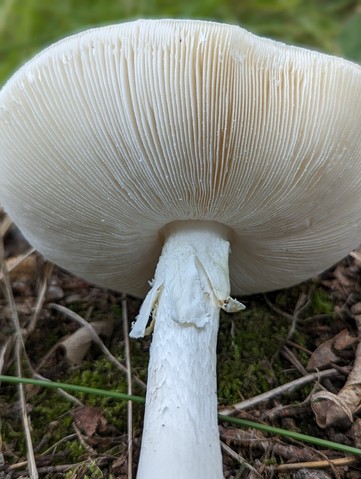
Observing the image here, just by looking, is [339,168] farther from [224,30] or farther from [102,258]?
[102,258]

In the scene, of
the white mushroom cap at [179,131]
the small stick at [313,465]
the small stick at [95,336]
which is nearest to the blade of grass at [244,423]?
the small stick at [313,465]

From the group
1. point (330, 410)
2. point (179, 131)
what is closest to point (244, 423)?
point (330, 410)

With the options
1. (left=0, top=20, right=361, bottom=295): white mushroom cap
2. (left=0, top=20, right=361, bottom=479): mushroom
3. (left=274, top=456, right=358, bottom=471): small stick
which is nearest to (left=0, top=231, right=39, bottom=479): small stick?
(left=0, top=20, right=361, bottom=479): mushroom

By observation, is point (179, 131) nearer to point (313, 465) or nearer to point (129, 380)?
point (129, 380)

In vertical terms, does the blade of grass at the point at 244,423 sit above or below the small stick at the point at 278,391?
below

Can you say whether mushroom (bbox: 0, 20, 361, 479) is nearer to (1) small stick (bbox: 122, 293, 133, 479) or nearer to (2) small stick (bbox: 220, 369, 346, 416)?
(1) small stick (bbox: 122, 293, 133, 479)

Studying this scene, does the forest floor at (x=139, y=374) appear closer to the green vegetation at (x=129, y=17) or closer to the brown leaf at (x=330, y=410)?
the brown leaf at (x=330, y=410)

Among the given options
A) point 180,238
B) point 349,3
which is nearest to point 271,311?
point 180,238
